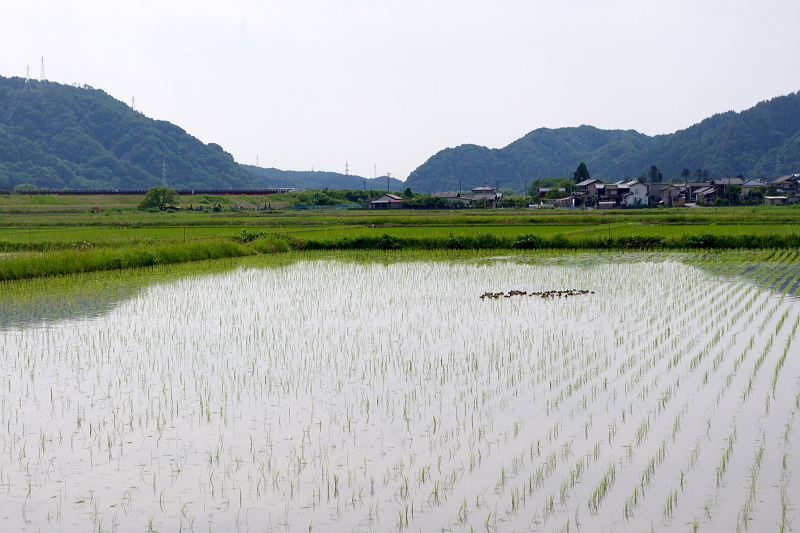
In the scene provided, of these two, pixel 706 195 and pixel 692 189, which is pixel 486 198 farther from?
pixel 692 189

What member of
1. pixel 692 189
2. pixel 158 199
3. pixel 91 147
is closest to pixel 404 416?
pixel 158 199

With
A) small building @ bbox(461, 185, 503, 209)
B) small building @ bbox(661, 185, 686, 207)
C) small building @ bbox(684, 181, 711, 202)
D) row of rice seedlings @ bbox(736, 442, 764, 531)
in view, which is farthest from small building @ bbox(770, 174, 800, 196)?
row of rice seedlings @ bbox(736, 442, 764, 531)

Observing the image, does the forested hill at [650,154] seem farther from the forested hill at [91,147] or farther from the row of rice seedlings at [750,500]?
the row of rice seedlings at [750,500]

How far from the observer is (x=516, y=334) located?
7.95 m

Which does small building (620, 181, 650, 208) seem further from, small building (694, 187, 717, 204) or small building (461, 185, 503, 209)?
small building (461, 185, 503, 209)

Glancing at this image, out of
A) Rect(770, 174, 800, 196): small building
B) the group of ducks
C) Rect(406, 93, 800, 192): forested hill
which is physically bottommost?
the group of ducks

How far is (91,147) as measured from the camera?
420 feet

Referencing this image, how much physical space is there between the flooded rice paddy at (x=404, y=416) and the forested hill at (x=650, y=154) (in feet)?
283

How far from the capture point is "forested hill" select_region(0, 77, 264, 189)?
4643 inches

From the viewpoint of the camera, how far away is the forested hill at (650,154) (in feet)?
381

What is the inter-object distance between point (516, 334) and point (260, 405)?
358 centimetres

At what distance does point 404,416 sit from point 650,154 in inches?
5457

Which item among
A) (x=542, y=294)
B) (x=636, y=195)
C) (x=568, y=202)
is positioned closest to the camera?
(x=542, y=294)

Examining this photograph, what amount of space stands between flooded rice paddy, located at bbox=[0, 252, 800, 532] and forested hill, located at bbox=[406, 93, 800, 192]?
86.3 m
